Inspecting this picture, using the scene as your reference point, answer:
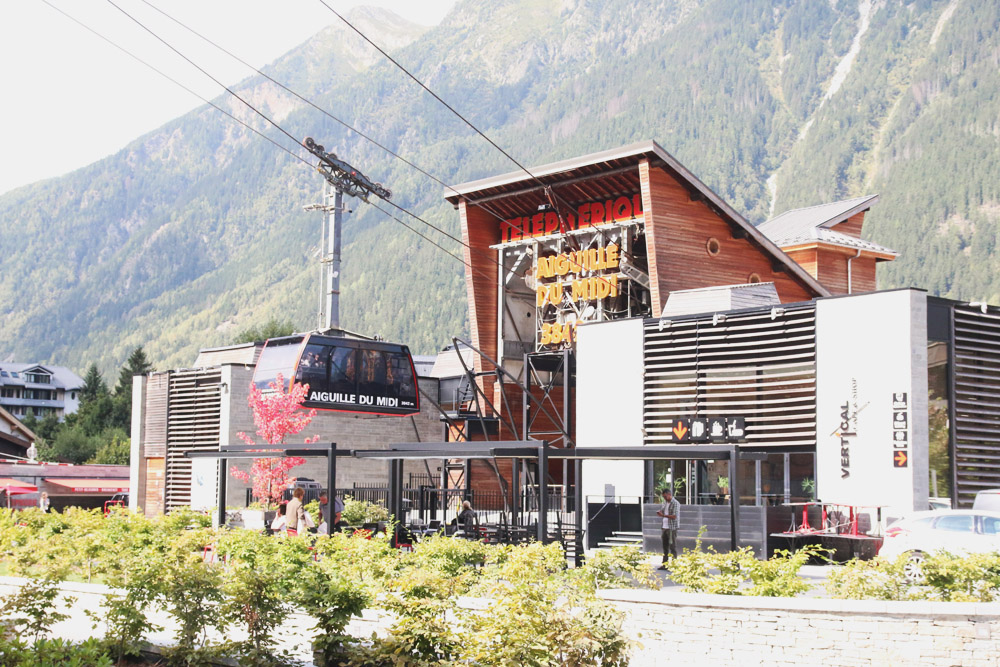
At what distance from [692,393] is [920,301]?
20.8ft

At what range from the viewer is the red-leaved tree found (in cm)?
3503

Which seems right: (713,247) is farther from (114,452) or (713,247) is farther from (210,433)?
(114,452)

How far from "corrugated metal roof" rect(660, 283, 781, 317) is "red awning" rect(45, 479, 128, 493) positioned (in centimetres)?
3344

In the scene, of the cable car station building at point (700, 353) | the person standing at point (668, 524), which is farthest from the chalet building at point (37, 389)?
the person standing at point (668, 524)

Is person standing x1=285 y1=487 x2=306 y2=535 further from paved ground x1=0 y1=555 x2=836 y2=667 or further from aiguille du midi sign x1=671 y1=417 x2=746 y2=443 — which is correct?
aiguille du midi sign x1=671 y1=417 x2=746 y2=443

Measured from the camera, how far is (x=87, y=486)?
5466 cm

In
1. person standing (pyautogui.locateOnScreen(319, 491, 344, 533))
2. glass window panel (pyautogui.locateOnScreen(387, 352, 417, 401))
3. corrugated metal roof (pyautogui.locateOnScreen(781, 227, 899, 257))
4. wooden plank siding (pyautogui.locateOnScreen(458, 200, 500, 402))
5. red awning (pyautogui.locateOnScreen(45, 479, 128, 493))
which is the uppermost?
corrugated metal roof (pyautogui.locateOnScreen(781, 227, 899, 257))

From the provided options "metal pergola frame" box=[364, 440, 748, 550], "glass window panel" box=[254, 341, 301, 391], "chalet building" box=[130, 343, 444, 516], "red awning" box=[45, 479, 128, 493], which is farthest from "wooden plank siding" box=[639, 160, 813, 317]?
"red awning" box=[45, 479, 128, 493]

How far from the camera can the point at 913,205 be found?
181 metres

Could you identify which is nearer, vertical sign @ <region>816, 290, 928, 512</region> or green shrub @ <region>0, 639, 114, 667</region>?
green shrub @ <region>0, 639, 114, 667</region>

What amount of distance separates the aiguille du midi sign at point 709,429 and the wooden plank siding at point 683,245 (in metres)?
6.72

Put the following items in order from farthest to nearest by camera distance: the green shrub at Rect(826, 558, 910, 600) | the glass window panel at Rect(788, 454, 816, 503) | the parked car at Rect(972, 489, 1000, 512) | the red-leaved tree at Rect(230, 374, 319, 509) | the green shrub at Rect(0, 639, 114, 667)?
the red-leaved tree at Rect(230, 374, 319, 509) → the glass window panel at Rect(788, 454, 816, 503) → the parked car at Rect(972, 489, 1000, 512) → the green shrub at Rect(826, 558, 910, 600) → the green shrub at Rect(0, 639, 114, 667)

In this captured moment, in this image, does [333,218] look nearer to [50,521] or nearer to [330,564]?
[50,521]

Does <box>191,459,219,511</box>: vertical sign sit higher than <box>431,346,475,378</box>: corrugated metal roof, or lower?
lower
